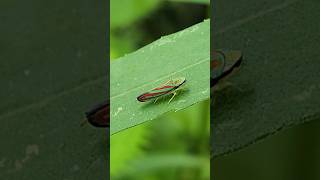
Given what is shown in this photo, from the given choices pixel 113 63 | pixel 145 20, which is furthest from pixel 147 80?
pixel 145 20

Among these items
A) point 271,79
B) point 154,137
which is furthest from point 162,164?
point 271,79

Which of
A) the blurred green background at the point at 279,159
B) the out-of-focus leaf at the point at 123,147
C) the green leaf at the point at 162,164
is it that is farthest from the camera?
the green leaf at the point at 162,164

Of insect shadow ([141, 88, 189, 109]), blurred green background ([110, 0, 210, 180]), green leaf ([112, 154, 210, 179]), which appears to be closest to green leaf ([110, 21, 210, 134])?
insect shadow ([141, 88, 189, 109])

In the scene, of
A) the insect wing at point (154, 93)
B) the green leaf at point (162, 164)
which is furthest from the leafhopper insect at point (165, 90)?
the green leaf at point (162, 164)

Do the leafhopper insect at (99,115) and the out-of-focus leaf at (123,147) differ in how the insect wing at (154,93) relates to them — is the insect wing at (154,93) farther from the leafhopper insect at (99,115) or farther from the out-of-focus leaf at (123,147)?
the out-of-focus leaf at (123,147)

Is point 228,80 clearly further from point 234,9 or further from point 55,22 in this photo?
point 55,22

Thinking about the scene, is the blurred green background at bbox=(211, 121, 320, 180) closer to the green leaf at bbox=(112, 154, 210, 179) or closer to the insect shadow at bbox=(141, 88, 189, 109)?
the insect shadow at bbox=(141, 88, 189, 109)
